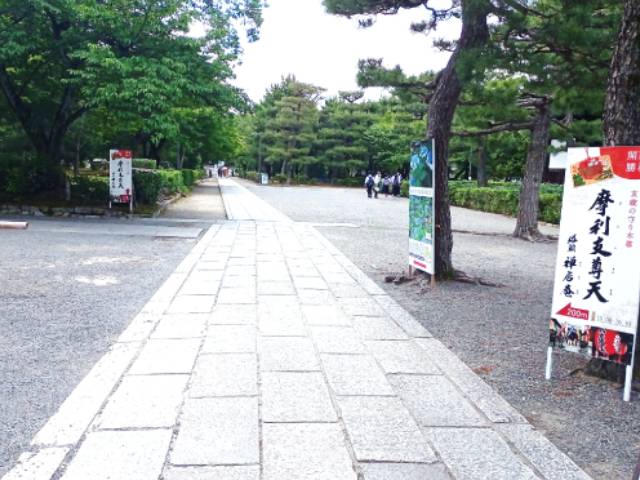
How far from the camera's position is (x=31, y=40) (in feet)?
39.0

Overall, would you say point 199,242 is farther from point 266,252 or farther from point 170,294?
point 170,294

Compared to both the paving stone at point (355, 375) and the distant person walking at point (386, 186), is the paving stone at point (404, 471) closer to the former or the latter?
the paving stone at point (355, 375)

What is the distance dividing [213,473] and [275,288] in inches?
152

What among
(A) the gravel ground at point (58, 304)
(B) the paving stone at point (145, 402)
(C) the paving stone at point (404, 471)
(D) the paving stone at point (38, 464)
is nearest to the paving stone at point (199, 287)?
(A) the gravel ground at point (58, 304)

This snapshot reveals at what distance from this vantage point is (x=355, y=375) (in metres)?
3.56

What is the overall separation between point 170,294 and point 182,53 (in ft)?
29.4

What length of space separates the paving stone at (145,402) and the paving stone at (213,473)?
18.4 inches

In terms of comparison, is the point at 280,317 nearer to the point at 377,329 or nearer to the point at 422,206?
the point at 377,329

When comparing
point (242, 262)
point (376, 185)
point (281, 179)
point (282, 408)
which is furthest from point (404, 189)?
point (282, 408)

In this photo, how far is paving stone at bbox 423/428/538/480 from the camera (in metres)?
2.40

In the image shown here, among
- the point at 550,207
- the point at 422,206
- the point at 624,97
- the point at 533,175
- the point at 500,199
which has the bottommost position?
the point at 550,207

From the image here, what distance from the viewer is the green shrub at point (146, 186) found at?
14.4 metres

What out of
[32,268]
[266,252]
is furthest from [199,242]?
[32,268]

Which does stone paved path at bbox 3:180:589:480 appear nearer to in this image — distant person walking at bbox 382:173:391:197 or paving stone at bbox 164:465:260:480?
paving stone at bbox 164:465:260:480
